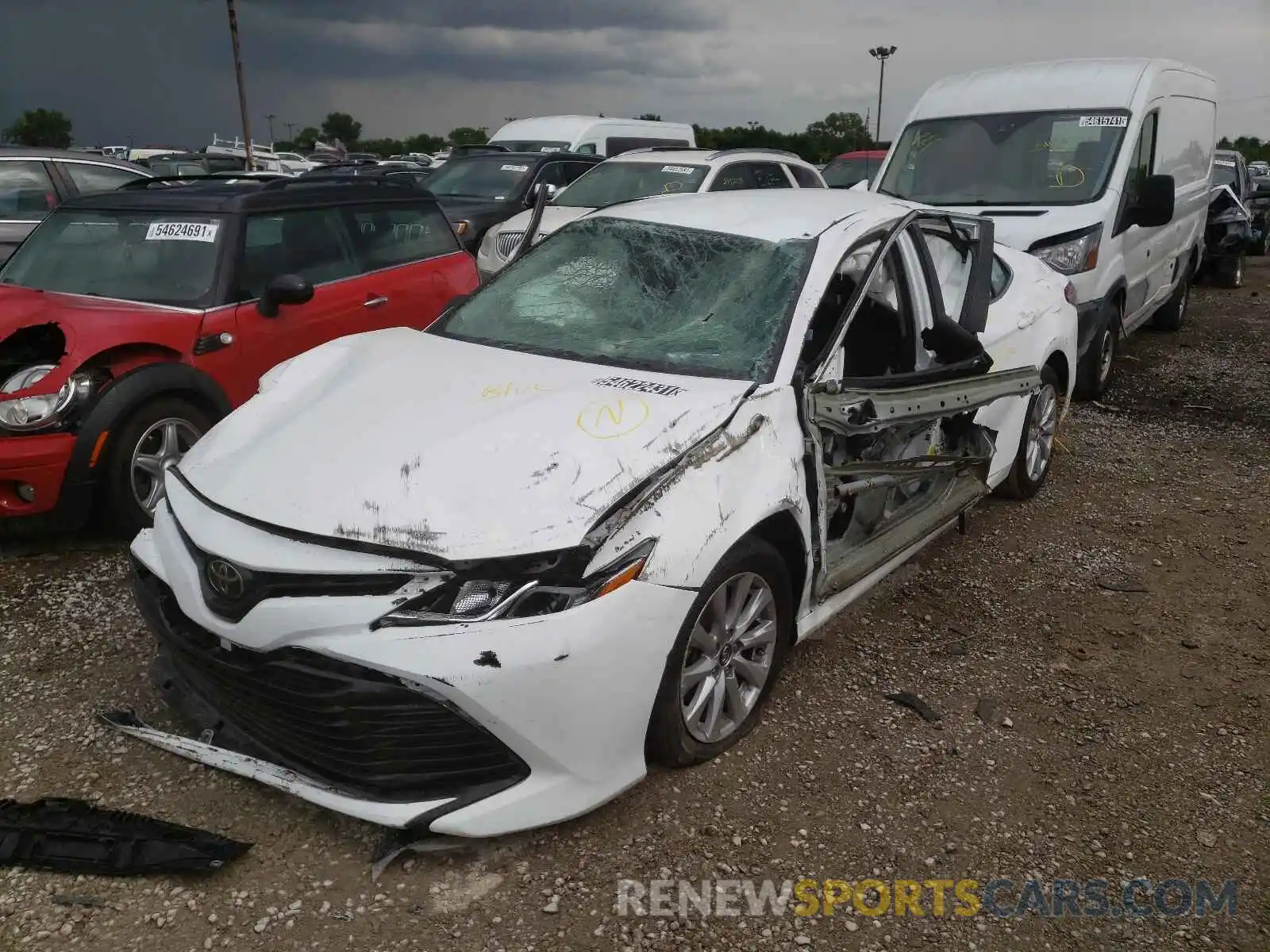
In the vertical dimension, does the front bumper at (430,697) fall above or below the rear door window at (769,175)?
below

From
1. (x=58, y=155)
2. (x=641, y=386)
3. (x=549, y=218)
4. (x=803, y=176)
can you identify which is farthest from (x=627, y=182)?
(x=641, y=386)

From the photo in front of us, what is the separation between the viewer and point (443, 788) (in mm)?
2562

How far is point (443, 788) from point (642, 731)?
A: 1.80 feet

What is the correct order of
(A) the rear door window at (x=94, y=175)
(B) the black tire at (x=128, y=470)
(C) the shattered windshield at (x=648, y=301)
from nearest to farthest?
(C) the shattered windshield at (x=648, y=301) < (B) the black tire at (x=128, y=470) < (A) the rear door window at (x=94, y=175)

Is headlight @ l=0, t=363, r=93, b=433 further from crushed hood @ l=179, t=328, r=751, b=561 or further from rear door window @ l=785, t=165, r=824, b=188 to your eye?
rear door window @ l=785, t=165, r=824, b=188

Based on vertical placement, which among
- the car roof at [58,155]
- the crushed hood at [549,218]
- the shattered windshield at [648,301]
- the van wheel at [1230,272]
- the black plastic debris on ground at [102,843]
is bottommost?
the van wheel at [1230,272]

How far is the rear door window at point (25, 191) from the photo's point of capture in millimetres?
8633

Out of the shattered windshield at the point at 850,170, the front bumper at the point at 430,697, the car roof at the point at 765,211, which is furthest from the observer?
the shattered windshield at the point at 850,170

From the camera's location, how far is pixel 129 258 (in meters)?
5.18

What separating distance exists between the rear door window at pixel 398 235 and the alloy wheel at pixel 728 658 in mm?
A: 3835

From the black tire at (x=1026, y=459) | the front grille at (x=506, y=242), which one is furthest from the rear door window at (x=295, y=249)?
the front grille at (x=506, y=242)

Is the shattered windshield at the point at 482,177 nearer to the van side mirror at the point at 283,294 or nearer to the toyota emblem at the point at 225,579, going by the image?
the van side mirror at the point at 283,294

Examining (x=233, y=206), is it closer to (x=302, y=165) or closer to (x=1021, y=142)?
(x=1021, y=142)

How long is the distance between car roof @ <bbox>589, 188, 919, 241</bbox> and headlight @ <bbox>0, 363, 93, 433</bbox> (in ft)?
7.88
